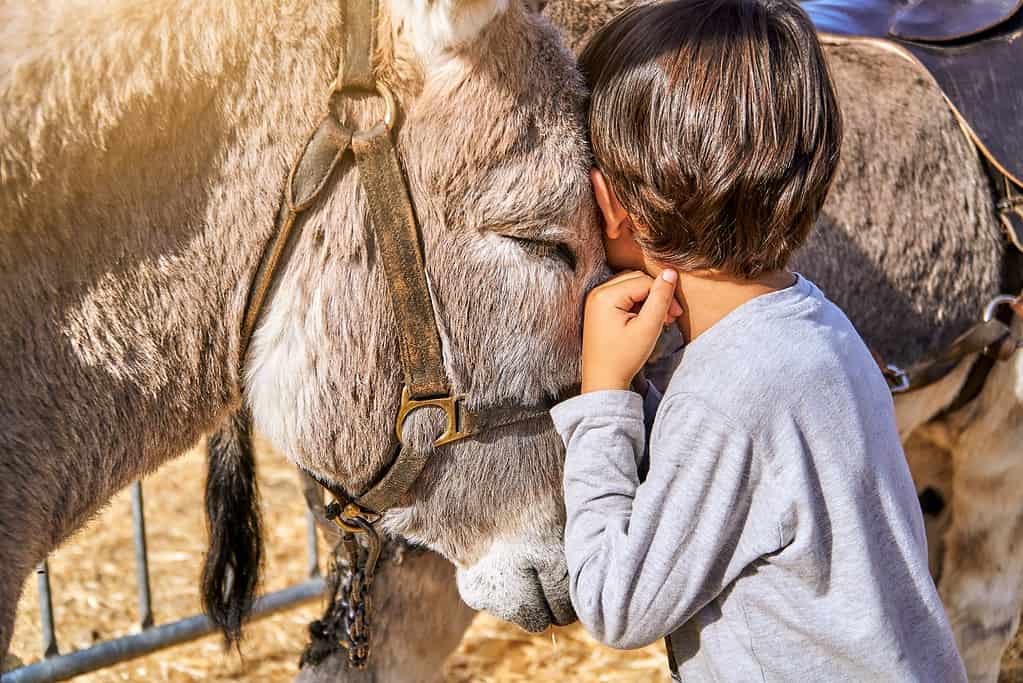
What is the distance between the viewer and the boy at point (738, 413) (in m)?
1.35

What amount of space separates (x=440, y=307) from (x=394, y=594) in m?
1.16

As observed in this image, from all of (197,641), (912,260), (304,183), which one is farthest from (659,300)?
(197,641)

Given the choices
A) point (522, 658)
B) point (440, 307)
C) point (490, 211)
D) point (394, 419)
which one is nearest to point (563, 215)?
point (490, 211)

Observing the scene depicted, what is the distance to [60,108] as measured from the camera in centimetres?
137

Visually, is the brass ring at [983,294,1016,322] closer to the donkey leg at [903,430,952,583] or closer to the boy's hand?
the donkey leg at [903,430,952,583]

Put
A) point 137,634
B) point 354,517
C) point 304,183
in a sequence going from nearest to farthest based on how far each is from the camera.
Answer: point 304,183 → point 354,517 → point 137,634

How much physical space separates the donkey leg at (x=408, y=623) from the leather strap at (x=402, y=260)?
3.18 feet

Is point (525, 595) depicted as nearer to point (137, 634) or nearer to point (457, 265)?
point (457, 265)

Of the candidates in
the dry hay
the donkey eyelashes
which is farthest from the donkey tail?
the donkey eyelashes

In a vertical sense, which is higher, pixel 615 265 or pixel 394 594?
pixel 615 265

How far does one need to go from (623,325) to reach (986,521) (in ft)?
5.54

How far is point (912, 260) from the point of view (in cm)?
248

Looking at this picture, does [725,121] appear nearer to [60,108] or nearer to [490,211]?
[490,211]

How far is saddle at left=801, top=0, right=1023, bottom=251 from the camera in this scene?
251cm
